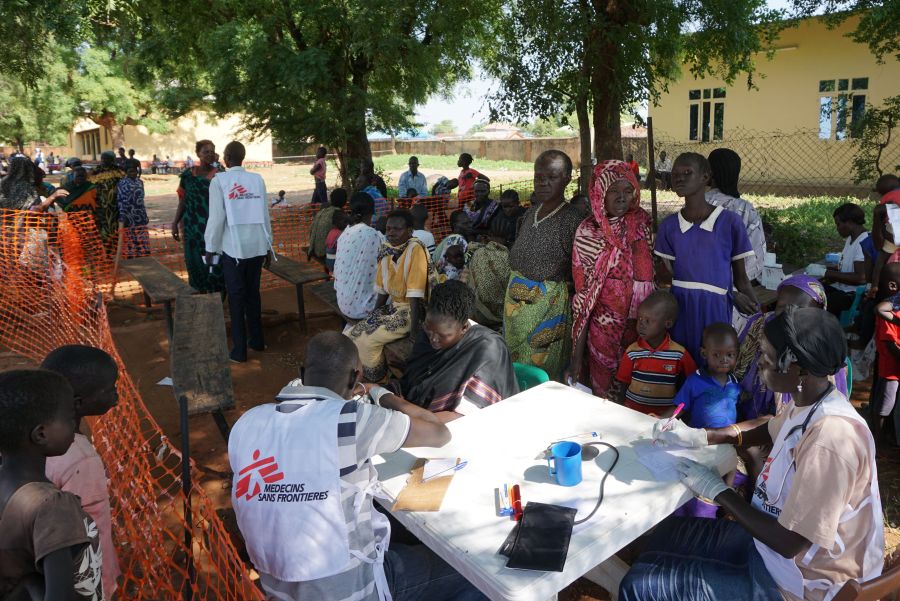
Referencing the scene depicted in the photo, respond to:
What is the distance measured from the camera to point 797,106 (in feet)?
59.4

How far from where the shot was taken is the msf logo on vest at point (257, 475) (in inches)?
78.4

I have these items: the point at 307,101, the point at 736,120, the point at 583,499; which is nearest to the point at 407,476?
the point at 583,499

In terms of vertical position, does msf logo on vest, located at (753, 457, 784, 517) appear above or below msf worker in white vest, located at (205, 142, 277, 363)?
below

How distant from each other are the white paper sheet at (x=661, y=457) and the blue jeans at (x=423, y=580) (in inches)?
29.0

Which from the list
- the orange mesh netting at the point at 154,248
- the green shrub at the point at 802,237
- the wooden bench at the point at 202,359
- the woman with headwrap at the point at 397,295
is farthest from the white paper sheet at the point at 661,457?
the orange mesh netting at the point at 154,248

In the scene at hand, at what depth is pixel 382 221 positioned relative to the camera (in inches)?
271

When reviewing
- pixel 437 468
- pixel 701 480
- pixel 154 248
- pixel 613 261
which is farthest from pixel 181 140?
pixel 701 480

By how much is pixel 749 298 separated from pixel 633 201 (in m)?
0.82

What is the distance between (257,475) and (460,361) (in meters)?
1.30

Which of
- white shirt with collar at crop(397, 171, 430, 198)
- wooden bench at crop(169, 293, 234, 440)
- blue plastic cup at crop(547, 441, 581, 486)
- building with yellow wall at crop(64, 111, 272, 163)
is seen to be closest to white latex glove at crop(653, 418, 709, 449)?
blue plastic cup at crop(547, 441, 581, 486)

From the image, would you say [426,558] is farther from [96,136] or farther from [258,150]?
[96,136]

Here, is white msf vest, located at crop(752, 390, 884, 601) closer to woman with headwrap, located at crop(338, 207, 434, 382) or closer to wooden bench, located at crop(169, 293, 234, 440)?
wooden bench, located at crop(169, 293, 234, 440)

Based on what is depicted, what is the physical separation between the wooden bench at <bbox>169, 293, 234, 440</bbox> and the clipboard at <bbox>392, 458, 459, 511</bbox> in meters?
1.44

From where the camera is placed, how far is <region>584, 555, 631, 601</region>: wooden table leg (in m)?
2.85
